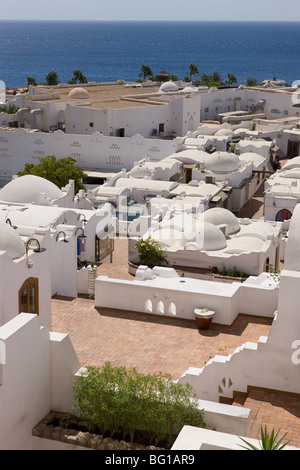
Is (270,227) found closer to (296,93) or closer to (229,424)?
(229,424)

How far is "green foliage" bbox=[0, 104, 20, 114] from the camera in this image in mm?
65062

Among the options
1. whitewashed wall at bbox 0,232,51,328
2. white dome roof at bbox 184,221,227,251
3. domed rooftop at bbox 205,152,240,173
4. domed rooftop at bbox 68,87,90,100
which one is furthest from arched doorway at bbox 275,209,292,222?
domed rooftop at bbox 68,87,90,100

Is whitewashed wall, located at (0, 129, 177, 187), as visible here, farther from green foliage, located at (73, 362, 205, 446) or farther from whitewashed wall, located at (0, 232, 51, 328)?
green foliage, located at (73, 362, 205, 446)

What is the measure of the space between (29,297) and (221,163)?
29.2 meters

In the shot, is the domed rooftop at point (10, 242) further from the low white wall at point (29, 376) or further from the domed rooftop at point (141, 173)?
the domed rooftop at point (141, 173)

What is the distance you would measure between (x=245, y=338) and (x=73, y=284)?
824 cm

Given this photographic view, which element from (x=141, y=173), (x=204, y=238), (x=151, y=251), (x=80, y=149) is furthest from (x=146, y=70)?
(x=151, y=251)

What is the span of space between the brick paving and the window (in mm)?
990

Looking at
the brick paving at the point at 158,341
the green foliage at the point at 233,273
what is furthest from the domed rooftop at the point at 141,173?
the brick paving at the point at 158,341

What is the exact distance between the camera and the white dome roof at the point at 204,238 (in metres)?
29.5

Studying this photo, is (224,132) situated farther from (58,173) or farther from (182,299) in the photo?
(182,299)

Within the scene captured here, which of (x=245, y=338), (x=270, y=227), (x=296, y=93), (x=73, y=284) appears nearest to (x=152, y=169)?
(x=270, y=227)

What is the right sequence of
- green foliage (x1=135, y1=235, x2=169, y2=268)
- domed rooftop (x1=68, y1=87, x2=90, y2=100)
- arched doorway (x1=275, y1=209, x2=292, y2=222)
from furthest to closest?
domed rooftop (x1=68, y1=87, x2=90, y2=100), arched doorway (x1=275, y1=209, x2=292, y2=222), green foliage (x1=135, y1=235, x2=169, y2=268)

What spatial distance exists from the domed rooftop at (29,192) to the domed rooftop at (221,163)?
52.4ft
